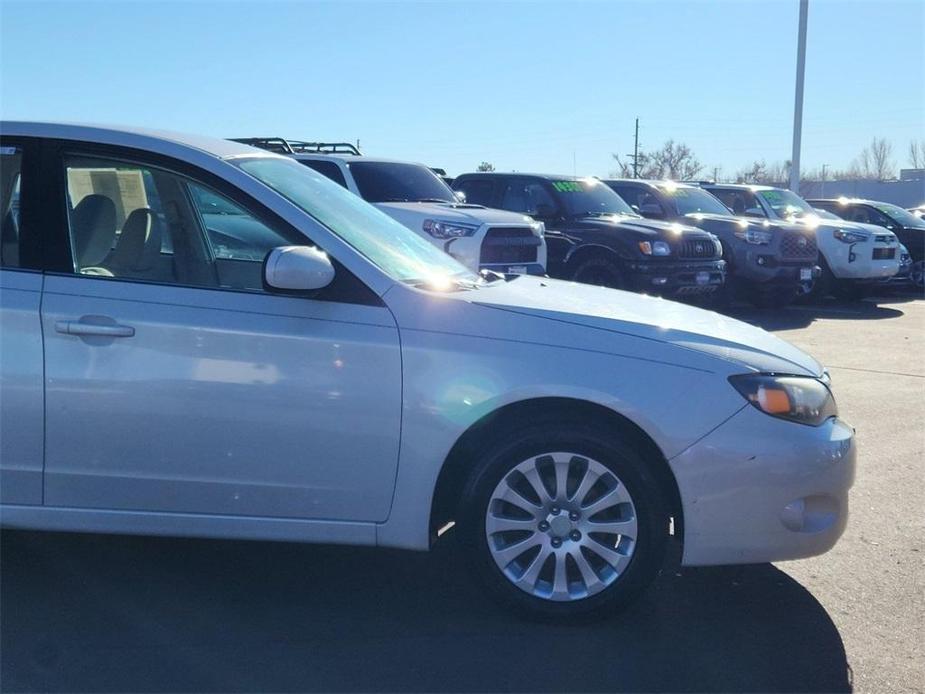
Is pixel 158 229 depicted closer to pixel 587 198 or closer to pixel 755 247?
pixel 587 198

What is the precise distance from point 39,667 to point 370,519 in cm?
128

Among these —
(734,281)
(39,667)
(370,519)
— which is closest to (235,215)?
(370,519)

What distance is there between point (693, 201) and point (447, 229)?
606 centimetres

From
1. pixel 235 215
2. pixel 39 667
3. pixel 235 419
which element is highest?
pixel 235 215

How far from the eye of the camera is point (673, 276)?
1275cm

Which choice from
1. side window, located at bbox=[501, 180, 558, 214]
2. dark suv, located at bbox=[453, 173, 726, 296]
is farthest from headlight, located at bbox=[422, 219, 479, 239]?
side window, located at bbox=[501, 180, 558, 214]

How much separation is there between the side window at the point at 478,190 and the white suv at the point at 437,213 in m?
1.33

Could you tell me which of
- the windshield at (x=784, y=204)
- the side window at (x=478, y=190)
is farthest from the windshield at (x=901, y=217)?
the side window at (x=478, y=190)

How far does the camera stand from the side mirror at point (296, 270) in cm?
390

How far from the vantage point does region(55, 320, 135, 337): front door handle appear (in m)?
3.95

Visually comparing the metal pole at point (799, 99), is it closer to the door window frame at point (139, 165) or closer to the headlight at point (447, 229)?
→ the headlight at point (447, 229)

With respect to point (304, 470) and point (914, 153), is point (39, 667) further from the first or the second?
point (914, 153)

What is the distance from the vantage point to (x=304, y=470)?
3967 millimetres

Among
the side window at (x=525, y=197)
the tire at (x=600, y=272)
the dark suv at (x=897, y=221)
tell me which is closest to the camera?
the tire at (x=600, y=272)
